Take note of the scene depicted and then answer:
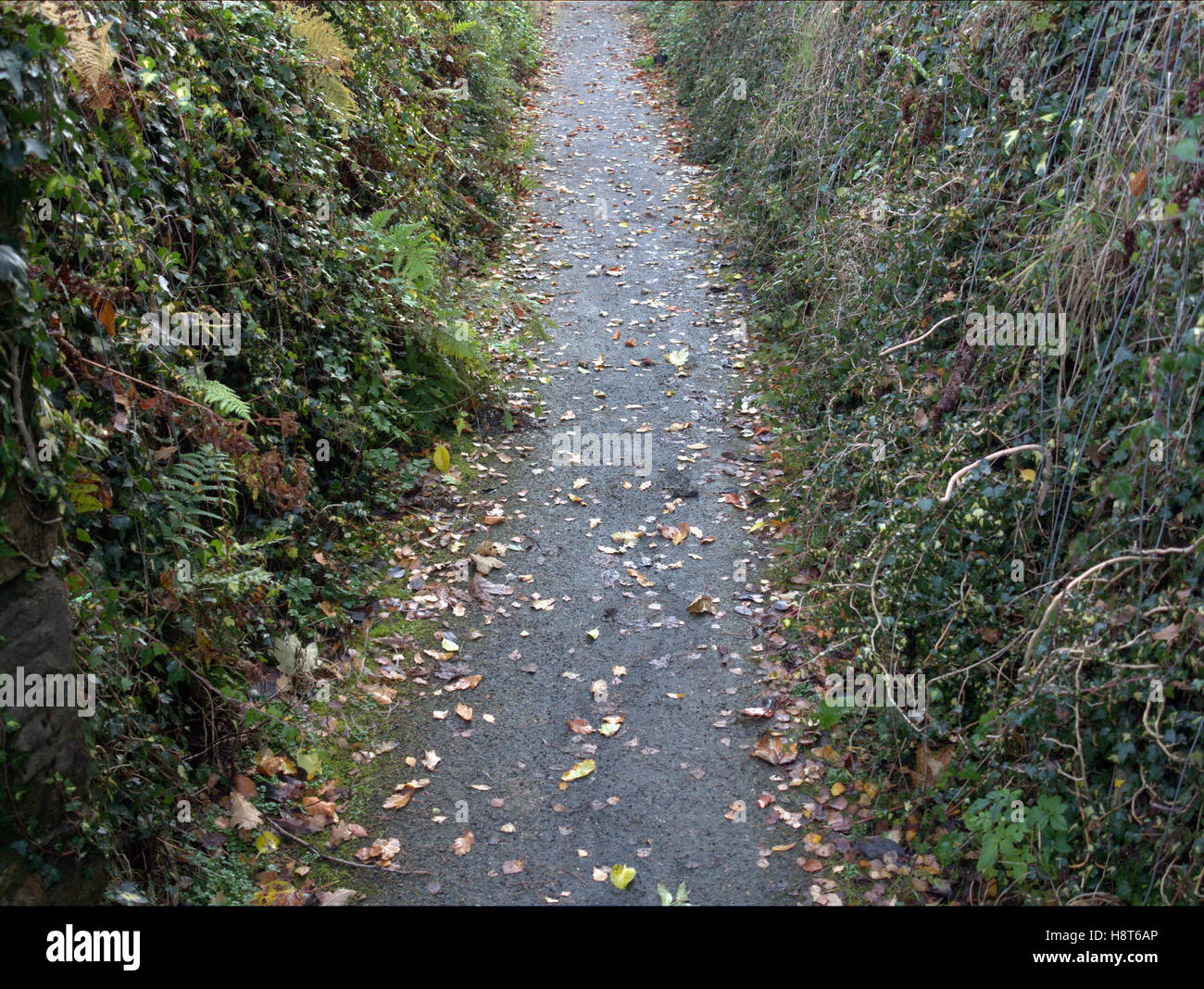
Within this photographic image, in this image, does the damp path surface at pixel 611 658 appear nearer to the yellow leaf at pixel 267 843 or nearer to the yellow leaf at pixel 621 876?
the yellow leaf at pixel 621 876

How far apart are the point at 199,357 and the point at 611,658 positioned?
10.1 feet

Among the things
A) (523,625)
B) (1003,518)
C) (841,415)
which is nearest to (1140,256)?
(1003,518)

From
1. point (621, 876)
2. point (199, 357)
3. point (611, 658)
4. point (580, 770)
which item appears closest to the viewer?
point (621, 876)

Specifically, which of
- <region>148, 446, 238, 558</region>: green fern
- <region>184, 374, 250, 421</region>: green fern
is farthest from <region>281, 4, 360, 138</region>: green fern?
<region>148, 446, 238, 558</region>: green fern

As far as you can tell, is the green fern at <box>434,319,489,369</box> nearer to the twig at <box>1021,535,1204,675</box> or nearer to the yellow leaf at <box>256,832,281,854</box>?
the yellow leaf at <box>256,832,281,854</box>

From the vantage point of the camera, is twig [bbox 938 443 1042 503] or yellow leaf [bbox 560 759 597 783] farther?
yellow leaf [bbox 560 759 597 783]

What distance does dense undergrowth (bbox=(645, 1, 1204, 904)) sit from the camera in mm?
3494

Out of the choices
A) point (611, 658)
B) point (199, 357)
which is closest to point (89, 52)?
point (199, 357)

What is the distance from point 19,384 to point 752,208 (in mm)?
8622

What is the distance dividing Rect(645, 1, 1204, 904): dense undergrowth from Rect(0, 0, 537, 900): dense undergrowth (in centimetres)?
326

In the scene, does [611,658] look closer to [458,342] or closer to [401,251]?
[458,342]

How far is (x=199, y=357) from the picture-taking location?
16.0 ft
